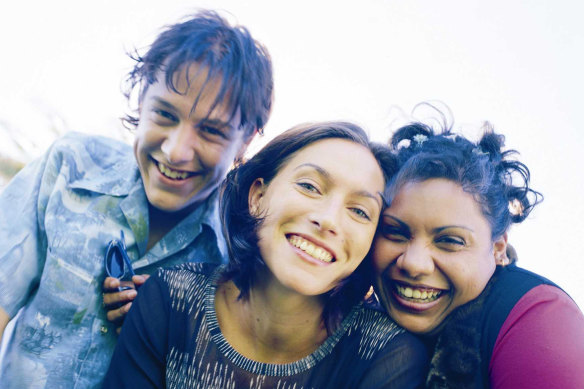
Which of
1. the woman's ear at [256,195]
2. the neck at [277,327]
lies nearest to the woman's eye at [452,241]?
the neck at [277,327]

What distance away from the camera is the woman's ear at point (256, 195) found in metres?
1.97

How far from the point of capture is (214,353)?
1.80m

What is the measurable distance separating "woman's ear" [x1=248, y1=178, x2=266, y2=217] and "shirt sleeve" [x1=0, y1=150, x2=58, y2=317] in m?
1.11

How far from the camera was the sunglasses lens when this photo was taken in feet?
7.25

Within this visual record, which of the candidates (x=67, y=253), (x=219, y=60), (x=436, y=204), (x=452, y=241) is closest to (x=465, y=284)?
(x=452, y=241)

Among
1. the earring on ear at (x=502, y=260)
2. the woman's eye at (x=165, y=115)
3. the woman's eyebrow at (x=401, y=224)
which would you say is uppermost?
the woman's eyebrow at (x=401, y=224)

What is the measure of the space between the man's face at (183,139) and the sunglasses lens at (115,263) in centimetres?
32

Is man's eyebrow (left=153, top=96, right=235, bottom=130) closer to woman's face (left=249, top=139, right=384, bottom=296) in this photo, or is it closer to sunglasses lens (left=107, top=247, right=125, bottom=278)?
woman's face (left=249, top=139, right=384, bottom=296)

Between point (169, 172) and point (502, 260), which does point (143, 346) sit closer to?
point (169, 172)

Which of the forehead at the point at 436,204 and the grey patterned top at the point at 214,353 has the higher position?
the forehead at the point at 436,204

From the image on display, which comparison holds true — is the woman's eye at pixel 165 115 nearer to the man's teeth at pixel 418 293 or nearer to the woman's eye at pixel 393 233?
the woman's eye at pixel 393 233

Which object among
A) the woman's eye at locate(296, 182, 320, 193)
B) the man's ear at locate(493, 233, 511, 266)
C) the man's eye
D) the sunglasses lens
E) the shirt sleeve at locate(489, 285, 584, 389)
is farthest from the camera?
the man's eye

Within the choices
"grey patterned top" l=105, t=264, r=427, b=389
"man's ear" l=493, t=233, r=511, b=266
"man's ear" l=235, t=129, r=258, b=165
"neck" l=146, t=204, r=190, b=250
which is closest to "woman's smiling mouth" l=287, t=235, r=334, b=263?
"grey patterned top" l=105, t=264, r=427, b=389

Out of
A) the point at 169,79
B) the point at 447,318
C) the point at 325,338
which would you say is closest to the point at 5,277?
the point at 169,79
